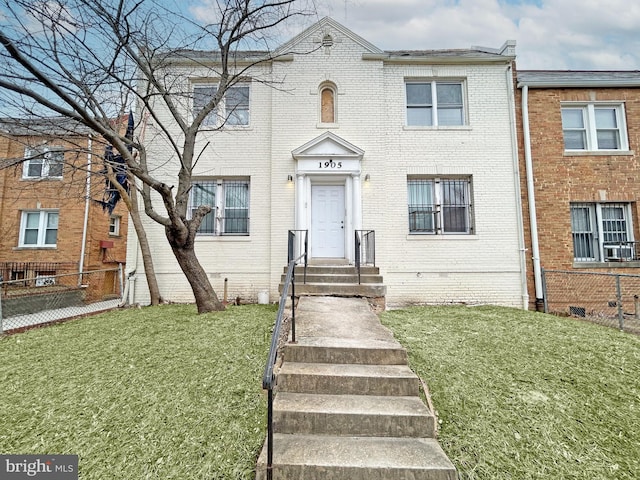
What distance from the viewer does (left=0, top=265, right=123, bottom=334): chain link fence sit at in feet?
23.5

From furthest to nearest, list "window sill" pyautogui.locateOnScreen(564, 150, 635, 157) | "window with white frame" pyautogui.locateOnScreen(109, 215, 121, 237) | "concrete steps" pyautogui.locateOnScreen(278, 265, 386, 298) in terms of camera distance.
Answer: "window with white frame" pyautogui.locateOnScreen(109, 215, 121, 237)
"window sill" pyautogui.locateOnScreen(564, 150, 635, 157)
"concrete steps" pyautogui.locateOnScreen(278, 265, 386, 298)

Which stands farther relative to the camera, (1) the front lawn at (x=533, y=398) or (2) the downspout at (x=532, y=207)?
(2) the downspout at (x=532, y=207)

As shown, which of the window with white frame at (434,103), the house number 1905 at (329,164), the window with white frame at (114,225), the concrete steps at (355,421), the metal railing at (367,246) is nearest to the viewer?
the concrete steps at (355,421)

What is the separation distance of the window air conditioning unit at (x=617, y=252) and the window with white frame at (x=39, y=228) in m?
18.6

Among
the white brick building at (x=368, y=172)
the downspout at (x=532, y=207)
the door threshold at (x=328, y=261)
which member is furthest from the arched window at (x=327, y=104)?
the downspout at (x=532, y=207)

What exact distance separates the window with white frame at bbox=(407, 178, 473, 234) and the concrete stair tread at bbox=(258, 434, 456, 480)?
21.1 feet

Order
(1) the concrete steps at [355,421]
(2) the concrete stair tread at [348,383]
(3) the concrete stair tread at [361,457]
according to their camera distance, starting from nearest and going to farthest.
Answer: (3) the concrete stair tread at [361,457] → (1) the concrete steps at [355,421] → (2) the concrete stair tread at [348,383]

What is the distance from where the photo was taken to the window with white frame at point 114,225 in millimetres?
13749

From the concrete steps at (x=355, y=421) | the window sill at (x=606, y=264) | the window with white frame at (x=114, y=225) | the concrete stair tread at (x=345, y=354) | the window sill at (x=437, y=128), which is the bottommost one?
the concrete steps at (x=355, y=421)

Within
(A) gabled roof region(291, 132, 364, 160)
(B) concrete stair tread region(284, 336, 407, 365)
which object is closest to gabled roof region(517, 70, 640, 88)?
(A) gabled roof region(291, 132, 364, 160)

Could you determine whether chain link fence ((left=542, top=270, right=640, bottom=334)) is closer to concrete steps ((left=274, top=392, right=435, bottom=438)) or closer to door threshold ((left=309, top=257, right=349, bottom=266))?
door threshold ((left=309, top=257, right=349, bottom=266))

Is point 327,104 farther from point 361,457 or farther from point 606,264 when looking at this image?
point 606,264

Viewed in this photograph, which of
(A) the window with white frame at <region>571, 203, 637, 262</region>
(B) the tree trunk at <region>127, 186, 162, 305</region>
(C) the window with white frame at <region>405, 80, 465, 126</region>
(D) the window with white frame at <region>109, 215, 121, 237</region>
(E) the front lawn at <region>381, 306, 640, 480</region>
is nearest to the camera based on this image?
(E) the front lawn at <region>381, 306, 640, 480</region>

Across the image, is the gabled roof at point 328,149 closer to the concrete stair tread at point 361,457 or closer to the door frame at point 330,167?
the door frame at point 330,167
